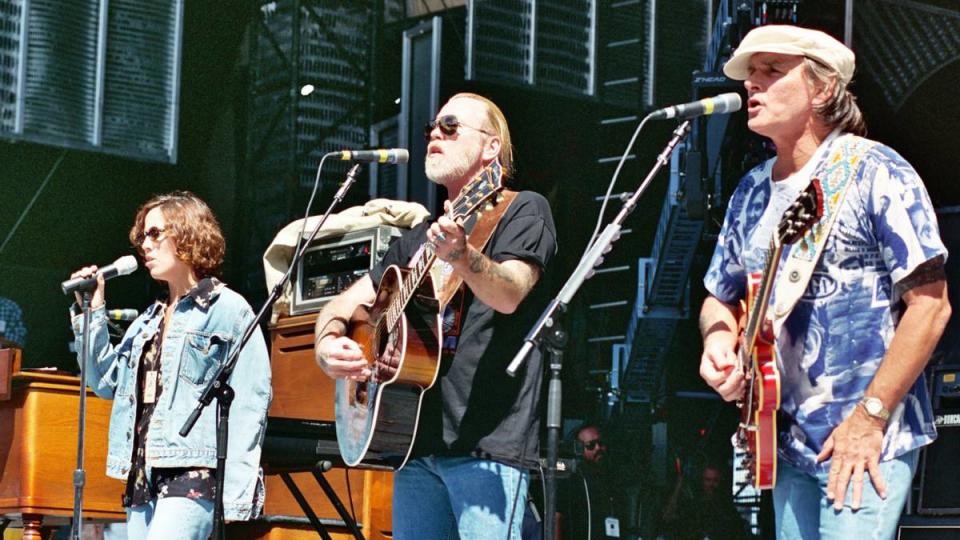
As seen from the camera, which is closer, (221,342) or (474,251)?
(474,251)

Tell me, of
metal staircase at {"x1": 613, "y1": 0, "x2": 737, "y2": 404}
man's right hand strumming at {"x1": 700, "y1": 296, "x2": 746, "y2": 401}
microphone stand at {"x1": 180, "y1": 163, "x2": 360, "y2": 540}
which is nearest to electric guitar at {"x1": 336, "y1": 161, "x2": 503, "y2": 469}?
microphone stand at {"x1": 180, "y1": 163, "x2": 360, "y2": 540}

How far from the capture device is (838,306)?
2.91m

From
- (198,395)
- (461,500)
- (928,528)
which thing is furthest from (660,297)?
(461,500)

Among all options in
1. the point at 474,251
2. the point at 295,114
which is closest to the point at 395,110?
the point at 295,114

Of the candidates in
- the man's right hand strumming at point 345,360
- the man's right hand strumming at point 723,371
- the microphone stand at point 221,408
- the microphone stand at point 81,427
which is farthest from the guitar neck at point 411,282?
the microphone stand at point 81,427

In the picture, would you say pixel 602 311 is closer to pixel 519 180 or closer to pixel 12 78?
pixel 519 180

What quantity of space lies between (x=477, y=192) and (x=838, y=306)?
45.6 inches

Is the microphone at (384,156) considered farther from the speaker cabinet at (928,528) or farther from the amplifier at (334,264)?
the speaker cabinet at (928,528)

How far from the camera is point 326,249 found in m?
6.02

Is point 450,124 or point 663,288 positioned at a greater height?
point 450,124

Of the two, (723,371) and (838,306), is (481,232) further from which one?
(838,306)

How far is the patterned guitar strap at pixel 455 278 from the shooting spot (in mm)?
3613

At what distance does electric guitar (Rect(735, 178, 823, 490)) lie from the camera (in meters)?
2.87

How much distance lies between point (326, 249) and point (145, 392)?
162cm
